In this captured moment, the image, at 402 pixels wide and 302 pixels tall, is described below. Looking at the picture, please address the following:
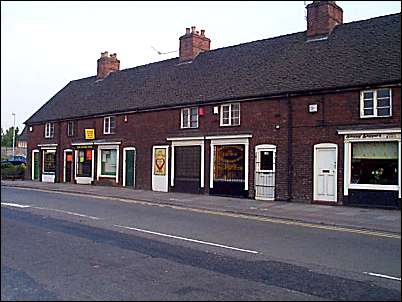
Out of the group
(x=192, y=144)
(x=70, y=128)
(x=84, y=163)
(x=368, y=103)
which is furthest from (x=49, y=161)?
(x=368, y=103)

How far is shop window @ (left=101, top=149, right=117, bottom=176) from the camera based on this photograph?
27.0 m

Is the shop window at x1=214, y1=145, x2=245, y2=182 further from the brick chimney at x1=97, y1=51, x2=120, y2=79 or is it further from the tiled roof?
the brick chimney at x1=97, y1=51, x2=120, y2=79

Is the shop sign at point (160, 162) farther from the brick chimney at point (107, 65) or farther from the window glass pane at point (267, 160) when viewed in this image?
the brick chimney at point (107, 65)

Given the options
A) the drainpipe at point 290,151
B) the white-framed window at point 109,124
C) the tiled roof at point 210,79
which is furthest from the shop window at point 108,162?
the drainpipe at point 290,151

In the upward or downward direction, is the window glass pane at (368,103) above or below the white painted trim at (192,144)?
above

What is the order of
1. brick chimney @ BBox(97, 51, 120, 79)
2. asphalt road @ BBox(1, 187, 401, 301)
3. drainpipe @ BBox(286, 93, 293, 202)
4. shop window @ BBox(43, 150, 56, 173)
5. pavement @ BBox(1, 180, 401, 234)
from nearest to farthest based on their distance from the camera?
asphalt road @ BBox(1, 187, 401, 301) → pavement @ BBox(1, 180, 401, 234) → drainpipe @ BBox(286, 93, 293, 202) → shop window @ BBox(43, 150, 56, 173) → brick chimney @ BBox(97, 51, 120, 79)

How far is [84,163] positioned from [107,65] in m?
7.34

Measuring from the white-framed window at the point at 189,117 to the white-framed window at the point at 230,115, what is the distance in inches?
65.8

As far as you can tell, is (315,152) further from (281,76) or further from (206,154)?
(206,154)

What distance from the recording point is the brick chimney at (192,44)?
86.1ft

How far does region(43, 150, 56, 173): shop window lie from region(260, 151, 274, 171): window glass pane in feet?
57.4

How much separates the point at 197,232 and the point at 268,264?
3.51 meters

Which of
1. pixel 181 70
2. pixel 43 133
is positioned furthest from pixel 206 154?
pixel 43 133

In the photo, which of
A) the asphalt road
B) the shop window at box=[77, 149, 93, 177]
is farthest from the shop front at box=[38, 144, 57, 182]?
the asphalt road
